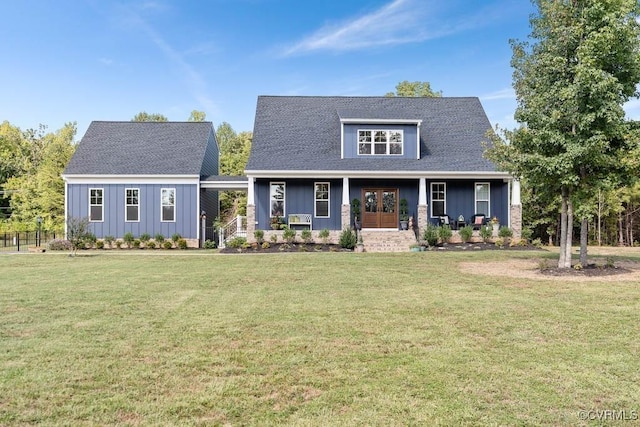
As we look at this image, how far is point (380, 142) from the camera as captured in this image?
2217 cm

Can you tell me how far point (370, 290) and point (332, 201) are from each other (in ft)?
43.1

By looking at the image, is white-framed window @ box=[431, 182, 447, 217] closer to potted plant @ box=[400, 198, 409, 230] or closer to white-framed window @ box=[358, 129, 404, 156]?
potted plant @ box=[400, 198, 409, 230]

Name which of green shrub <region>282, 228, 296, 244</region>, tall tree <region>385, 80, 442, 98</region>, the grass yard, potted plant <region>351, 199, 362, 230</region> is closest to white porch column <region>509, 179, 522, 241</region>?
potted plant <region>351, 199, 362, 230</region>

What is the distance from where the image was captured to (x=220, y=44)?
2403 centimetres

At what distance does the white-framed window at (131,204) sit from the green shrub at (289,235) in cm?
775

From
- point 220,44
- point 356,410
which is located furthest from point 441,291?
point 220,44

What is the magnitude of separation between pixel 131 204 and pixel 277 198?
729 centimetres

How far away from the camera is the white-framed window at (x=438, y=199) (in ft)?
72.3

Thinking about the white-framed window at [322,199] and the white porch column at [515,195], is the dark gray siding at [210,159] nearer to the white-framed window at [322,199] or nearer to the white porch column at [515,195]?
the white-framed window at [322,199]

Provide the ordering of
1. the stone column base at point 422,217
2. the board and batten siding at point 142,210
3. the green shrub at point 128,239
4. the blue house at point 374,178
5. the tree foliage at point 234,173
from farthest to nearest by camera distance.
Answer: the tree foliage at point 234,173 < the board and batten siding at point 142,210 < the green shrub at point 128,239 < the blue house at point 374,178 < the stone column base at point 422,217

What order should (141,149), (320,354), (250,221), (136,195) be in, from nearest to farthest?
(320,354) → (250,221) → (136,195) → (141,149)

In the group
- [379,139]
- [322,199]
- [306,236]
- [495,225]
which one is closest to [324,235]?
[306,236]

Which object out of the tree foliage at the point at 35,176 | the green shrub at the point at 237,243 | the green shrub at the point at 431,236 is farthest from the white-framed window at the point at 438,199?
the tree foliage at the point at 35,176

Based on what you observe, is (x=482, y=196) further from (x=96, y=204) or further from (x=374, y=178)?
(x=96, y=204)
